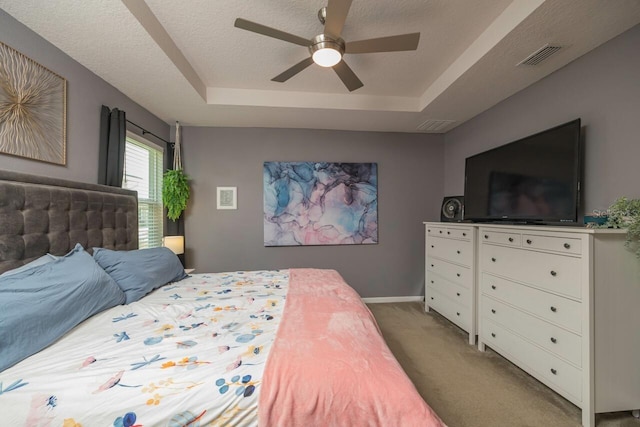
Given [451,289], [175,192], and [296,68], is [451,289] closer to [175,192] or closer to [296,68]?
[296,68]

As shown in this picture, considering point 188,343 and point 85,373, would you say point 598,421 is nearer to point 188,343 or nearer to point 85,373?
point 188,343

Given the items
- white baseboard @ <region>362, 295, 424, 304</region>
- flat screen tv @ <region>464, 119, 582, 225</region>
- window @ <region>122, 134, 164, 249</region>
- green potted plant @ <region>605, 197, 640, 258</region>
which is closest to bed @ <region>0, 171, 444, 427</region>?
window @ <region>122, 134, 164, 249</region>

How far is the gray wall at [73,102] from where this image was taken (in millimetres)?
1481

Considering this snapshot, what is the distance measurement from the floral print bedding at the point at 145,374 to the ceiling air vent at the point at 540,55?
8.82 feet

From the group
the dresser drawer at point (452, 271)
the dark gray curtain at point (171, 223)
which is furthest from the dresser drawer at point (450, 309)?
the dark gray curtain at point (171, 223)

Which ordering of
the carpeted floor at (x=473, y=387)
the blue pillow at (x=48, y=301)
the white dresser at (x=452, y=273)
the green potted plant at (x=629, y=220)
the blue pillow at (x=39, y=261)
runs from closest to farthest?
the blue pillow at (x=48, y=301) < the blue pillow at (x=39, y=261) < the green potted plant at (x=629, y=220) < the carpeted floor at (x=473, y=387) < the white dresser at (x=452, y=273)

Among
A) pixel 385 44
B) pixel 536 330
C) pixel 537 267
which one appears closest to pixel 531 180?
pixel 537 267

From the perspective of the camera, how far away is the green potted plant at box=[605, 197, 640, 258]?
1404mm

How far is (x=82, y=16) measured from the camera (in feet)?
4.90

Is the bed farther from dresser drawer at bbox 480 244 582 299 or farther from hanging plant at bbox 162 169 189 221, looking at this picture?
dresser drawer at bbox 480 244 582 299

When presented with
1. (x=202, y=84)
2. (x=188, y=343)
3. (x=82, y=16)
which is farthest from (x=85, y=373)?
(x=202, y=84)

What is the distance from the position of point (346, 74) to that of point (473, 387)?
8.40ft

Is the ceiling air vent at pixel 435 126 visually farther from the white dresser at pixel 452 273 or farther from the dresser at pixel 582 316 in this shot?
the dresser at pixel 582 316

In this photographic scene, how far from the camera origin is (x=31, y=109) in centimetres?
156
